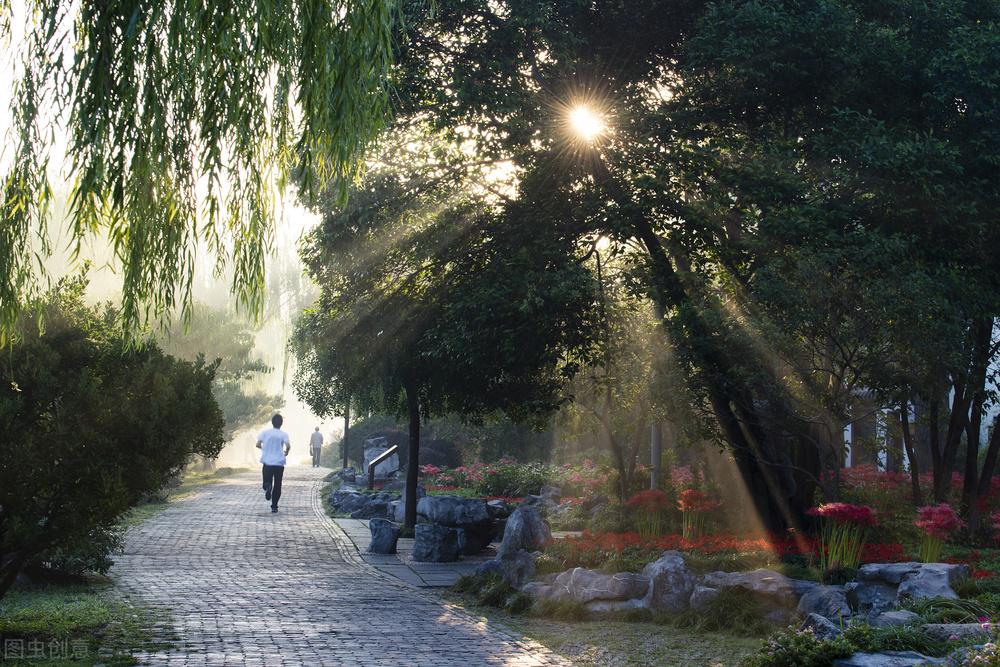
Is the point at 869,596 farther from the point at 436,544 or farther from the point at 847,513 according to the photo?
the point at 436,544

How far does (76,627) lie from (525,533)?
6.53 metres

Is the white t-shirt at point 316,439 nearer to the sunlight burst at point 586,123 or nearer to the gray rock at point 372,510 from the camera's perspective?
the gray rock at point 372,510

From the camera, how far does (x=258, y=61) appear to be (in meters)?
6.41

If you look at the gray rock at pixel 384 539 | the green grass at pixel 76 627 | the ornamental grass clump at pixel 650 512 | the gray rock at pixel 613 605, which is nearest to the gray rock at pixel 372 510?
the gray rock at pixel 384 539

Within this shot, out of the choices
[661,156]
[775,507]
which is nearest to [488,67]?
[661,156]

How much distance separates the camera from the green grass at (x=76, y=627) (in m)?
7.22

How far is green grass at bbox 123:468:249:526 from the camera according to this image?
63.6 ft

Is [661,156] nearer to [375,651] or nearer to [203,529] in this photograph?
[375,651]

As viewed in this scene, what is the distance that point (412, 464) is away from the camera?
59.7ft

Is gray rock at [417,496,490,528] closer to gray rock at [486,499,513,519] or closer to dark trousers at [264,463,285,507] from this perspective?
gray rock at [486,499,513,519]

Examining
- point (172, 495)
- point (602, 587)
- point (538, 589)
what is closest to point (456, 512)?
point (538, 589)

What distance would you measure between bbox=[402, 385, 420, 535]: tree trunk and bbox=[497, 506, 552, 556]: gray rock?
430cm

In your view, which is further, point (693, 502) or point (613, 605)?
point (693, 502)

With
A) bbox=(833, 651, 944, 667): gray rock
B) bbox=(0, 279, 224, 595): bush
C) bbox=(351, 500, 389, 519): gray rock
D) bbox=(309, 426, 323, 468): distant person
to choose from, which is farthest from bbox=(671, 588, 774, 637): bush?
bbox=(309, 426, 323, 468): distant person
